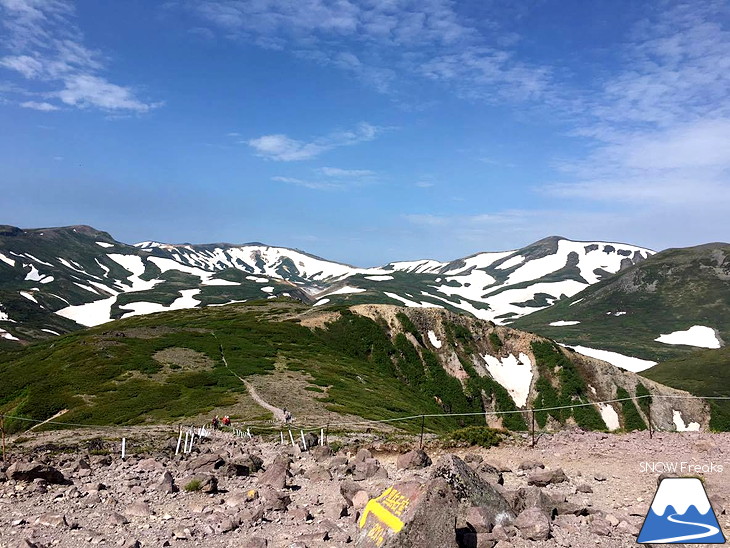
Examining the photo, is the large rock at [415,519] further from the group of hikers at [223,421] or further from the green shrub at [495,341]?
the green shrub at [495,341]

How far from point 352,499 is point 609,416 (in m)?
97.9

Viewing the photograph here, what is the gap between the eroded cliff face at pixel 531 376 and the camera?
328 feet

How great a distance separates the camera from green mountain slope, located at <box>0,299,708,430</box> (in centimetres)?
6119

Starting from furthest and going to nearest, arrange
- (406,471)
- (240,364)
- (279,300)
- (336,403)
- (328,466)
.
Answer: (279,300)
(240,364)
(336,403)
(328,466)
(406,471)

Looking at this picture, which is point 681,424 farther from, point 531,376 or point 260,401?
point 260,401

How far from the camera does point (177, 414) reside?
54.6 m

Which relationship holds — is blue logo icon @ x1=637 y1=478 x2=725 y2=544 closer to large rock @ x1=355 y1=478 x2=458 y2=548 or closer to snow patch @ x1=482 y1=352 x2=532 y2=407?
large rock @ x1=355 y1=478 x2=458 y2=548

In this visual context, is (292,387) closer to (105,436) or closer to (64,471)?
(105,436)

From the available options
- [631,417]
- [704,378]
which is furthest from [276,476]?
[704,378]

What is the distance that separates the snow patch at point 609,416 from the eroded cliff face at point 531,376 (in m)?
0.20

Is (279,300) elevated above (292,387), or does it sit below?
above

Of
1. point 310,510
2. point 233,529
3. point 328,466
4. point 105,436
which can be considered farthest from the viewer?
point 105,436

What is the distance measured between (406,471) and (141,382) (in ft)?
184

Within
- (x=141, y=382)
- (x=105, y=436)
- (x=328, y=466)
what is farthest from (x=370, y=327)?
(x=328, y=466)
